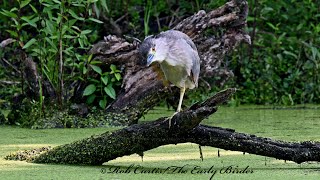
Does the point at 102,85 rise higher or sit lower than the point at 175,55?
lower

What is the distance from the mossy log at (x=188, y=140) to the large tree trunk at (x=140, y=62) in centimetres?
188

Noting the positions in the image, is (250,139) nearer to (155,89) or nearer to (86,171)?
(86,171)

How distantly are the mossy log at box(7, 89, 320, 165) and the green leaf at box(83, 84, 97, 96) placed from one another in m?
1.97

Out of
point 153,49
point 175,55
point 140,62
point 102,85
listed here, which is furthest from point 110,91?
point 153,49

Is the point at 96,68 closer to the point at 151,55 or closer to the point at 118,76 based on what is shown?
the point at 118,76

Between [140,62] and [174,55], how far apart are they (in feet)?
5.02

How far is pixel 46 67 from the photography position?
19.5ft

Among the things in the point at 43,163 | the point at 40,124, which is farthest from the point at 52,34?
the point at 43,163

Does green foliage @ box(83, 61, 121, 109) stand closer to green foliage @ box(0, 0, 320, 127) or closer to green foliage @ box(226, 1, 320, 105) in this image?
green foliage @ box(0, 0, 320, 127)

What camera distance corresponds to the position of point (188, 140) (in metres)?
3.93

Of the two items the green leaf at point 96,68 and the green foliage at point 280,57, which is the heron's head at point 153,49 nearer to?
the green leaf at point 96,68

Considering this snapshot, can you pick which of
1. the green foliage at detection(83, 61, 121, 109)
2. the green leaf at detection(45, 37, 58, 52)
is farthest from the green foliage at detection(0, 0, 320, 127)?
the green leaf at detection(45, 37, 58, 52)

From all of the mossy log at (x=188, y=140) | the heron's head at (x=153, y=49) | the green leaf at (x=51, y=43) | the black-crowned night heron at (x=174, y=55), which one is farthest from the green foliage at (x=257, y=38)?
the mossy log at (x=188, y=140)

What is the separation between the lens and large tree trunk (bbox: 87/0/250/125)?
6.00 m
